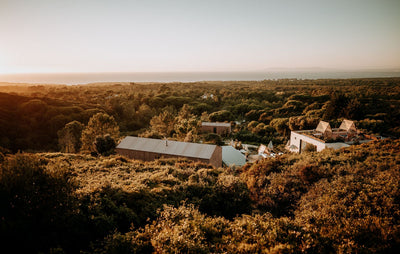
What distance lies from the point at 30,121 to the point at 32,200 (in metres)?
35.0

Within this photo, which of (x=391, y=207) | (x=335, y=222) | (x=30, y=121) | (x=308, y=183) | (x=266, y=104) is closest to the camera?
(x=335, y=222)

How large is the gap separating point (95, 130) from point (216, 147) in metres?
13.7

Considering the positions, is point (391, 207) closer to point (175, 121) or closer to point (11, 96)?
point (175, 121)

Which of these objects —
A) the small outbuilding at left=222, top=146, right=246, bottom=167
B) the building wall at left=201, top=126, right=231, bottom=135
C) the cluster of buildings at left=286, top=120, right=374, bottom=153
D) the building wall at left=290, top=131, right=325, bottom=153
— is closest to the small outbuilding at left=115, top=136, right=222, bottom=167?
the small outbuilding at left=222, top=146, right=246, bottom=167

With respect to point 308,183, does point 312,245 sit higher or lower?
higher

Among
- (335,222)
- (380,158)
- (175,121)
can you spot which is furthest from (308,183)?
(175,121)

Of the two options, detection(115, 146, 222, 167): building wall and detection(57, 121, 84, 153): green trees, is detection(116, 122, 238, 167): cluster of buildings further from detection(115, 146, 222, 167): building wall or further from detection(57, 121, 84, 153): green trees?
detection(57, 121, 84, 153): green trees

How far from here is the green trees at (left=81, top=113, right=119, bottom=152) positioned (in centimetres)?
2120

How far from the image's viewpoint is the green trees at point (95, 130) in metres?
21.2

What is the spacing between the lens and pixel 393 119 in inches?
1382

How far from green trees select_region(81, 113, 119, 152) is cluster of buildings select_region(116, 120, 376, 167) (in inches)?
146

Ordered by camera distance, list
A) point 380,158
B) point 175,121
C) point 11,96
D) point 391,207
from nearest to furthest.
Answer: point 391,207 → point 380,158 → point 175,121 → point 11,96

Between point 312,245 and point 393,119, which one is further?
point 393,119

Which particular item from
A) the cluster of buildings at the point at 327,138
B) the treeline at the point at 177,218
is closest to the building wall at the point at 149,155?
the treeline at the point at 177,218
